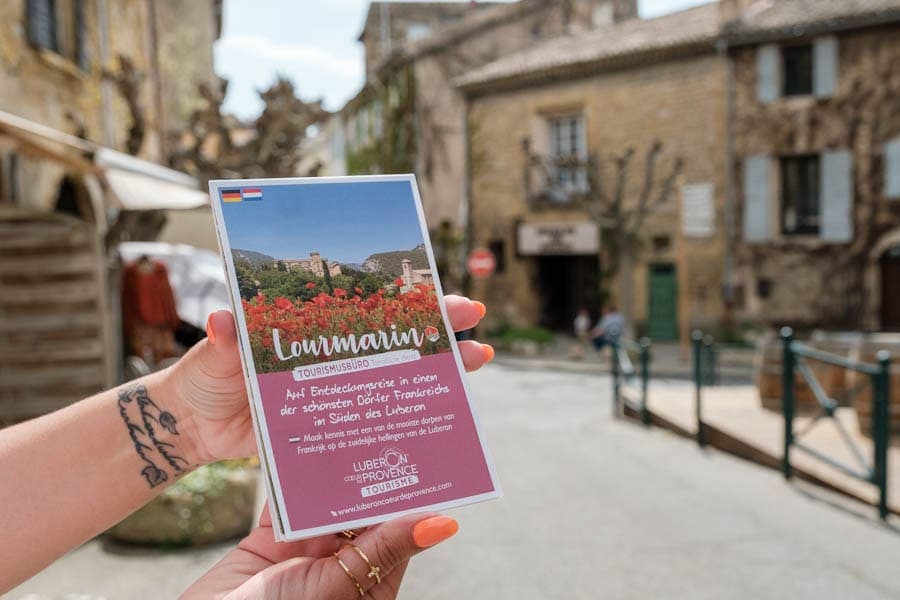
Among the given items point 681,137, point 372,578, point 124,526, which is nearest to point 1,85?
point 124,526

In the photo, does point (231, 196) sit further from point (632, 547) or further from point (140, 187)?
point (140, 187)

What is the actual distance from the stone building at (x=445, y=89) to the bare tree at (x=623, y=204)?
13.2 ft

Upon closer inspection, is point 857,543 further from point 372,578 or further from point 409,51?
point 409,51

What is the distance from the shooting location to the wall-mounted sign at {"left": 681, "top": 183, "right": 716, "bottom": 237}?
18328 mm

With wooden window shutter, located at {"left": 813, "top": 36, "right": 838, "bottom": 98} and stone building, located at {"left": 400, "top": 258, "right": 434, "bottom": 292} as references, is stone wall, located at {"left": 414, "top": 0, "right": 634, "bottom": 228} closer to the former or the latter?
wooden window shutter, located at {"left": 813, "top": 36, "right": 838, "bottom": 98}

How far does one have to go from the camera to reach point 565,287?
22.8 m

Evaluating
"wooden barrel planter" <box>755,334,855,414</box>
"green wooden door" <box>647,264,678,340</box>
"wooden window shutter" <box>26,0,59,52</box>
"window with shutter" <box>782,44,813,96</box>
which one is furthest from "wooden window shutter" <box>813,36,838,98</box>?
"wooden window shutter" <box>26,0,59,52</box>

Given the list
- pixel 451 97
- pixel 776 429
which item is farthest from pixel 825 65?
pixel 776 429

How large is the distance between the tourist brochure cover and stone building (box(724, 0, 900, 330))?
17878mm

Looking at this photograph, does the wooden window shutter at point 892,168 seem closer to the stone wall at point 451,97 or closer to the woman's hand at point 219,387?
the stone wall at point 451,97

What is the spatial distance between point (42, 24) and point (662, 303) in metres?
14.4

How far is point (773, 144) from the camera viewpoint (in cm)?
1816

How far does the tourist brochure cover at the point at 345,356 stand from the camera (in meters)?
1.42

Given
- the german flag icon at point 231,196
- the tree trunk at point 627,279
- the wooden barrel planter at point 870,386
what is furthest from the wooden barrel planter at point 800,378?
the tree trunk at point 627,279
